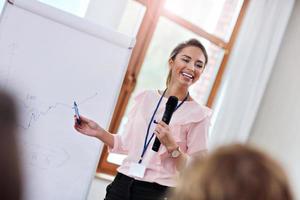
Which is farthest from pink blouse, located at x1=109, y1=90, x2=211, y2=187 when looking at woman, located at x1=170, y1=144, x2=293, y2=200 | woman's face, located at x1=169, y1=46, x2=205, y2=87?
woman, located at x1=170, y1=144, x2=293, y2=200

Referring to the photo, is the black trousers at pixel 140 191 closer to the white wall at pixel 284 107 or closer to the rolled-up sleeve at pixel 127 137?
the rolled-up sleeve at pixel 127 137

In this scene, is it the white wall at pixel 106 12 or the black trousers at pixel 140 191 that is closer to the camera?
the black trousers at pixel 140 191

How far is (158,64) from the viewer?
367 cm

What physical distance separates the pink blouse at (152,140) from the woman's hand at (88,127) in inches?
4.6

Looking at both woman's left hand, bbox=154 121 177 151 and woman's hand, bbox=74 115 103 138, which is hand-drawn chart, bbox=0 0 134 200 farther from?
woman's left hand, bbox=154 121 177 151

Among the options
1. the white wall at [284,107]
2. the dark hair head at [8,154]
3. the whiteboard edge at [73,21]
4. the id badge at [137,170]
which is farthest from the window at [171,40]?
the dark hair head at [8,154]

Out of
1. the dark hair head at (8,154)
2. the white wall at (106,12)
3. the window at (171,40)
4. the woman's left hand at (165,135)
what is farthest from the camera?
the window at (171,40)

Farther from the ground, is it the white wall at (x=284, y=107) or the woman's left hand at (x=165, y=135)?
the white wall at (x=284, y=107)

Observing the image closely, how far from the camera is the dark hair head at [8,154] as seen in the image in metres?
0.95

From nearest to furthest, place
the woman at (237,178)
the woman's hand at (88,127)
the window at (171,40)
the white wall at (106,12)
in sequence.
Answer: the woman at (237,178) < the woman's hand at (88,127) < the white wall at (106,12) < the window at (171,40)

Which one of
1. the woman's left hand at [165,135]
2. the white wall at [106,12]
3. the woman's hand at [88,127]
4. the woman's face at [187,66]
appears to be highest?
the white wall at [106,12]

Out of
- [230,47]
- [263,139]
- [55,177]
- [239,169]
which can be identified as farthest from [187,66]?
[263,139]

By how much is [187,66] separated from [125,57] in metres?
0.44

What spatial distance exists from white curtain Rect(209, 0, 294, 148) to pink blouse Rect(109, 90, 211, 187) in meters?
1.74
